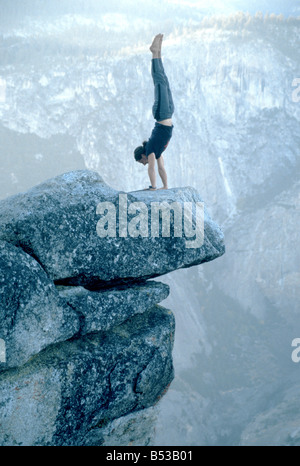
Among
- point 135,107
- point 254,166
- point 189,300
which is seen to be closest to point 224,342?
point 189,300

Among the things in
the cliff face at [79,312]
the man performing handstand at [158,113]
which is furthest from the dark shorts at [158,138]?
the cliff face at [79,312]

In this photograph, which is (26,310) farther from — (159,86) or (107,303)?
(159,86)

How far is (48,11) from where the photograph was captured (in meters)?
65.5

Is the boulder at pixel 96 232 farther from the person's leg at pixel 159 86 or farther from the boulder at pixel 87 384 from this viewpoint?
the person's leg at pixel 159 86

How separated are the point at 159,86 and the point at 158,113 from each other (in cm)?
66

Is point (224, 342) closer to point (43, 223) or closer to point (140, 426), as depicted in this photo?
point (140, 426)

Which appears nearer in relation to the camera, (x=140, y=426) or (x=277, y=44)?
(x=140, y=426)

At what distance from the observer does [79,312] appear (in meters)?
6.93

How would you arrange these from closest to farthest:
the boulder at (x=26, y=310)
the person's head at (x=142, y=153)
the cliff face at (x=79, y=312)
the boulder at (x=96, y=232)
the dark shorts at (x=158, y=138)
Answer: the boulder at (x=26, y=310)
the cliff face at (x=79, y=312)
the boulder at (x=96, y=232)
the dark shorts at (x=158, y=138)
the person's head at (x=142, y=153)

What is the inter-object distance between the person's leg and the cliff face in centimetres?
268

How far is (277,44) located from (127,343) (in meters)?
58.4

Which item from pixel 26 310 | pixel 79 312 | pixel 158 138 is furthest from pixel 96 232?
pixel 158 138

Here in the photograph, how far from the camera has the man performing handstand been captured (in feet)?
31.4

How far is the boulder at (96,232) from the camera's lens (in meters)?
6.90
